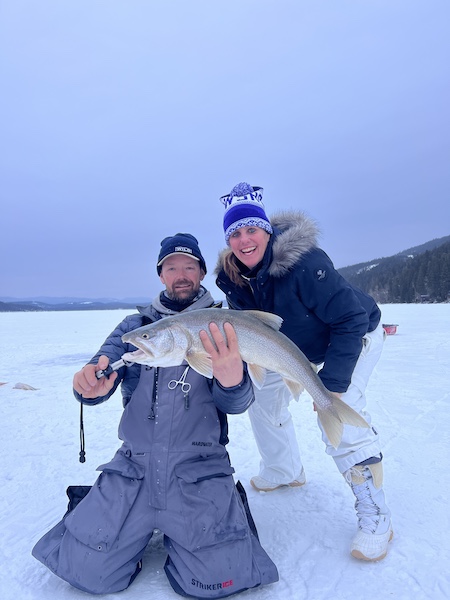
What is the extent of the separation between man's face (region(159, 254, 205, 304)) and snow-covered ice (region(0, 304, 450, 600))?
1.96 meters

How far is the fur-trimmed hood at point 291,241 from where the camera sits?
3.30 m

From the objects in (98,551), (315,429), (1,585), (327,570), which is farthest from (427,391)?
(1,585)

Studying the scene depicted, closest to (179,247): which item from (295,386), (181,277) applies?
(181,277)

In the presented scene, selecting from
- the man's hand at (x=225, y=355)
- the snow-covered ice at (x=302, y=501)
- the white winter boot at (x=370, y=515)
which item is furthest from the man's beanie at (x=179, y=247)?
the snow-covered ice at (x=302, y=501)

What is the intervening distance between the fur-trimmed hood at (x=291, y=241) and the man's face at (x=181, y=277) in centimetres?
33

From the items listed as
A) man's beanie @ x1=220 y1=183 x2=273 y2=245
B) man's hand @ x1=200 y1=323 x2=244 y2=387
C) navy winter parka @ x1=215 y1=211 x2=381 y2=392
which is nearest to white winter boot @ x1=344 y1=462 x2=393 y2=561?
navy winter parka @ x1=215 y1=211 x2=381 y2=392

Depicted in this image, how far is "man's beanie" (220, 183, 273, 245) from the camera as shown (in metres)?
3.48

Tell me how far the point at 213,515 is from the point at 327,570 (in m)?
0.85

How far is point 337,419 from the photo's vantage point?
9.60ft

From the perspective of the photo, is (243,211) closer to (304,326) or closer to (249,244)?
(249,244)

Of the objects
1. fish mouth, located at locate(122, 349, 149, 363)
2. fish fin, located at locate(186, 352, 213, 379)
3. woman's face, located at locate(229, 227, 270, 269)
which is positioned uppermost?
woman's face, located at locate(229, 227, 270, 269)

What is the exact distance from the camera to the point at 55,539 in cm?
278

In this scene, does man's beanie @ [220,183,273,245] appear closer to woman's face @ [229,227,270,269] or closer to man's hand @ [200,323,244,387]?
woman's face @ [229,227,270,269]

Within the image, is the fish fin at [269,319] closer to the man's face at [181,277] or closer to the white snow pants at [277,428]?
the man's face at [181,277]
